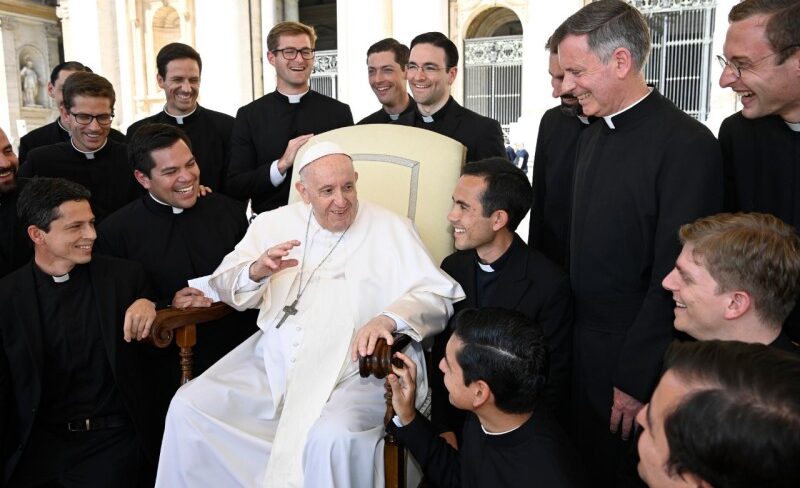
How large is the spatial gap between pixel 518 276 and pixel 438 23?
37.1 feet

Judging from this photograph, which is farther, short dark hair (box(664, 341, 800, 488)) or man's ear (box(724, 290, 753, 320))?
man's ear (box(724, 290, 753, 320))

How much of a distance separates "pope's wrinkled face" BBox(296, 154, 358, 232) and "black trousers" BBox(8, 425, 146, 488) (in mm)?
1346

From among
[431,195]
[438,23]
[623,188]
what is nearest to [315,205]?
[431,195]

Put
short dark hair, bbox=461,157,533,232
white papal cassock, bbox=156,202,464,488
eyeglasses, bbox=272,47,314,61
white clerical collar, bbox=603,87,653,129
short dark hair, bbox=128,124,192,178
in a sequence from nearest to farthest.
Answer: white clerical collar, bbox=603,87,653,129 < white papal cassock, bbox=156,202,464,488 < short dark hair, bbox=461,157,533,232 < short dark hair, bbox=128,124,192,178 < eyeglasses, bbox=272,47,314,61

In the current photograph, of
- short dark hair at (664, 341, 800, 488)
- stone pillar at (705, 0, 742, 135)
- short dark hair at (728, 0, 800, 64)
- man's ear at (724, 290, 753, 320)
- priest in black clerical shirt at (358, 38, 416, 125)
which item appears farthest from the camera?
stone pillar at (705, 0, 742, 135)

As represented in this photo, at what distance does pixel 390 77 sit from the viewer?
15.6 feet

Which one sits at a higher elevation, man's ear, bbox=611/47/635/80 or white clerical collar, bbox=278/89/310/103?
white clerical collar, bbox=278/89/310/103

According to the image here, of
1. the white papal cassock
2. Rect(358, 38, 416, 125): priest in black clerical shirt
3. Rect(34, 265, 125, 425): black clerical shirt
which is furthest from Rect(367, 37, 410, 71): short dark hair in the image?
Rect(34, 265, 125, 425): black clerical shirt

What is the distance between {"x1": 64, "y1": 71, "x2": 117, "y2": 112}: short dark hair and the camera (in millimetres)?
4078

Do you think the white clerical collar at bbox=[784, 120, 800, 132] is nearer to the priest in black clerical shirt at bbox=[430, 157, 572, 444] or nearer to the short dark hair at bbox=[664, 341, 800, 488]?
the priest in black clerical shirt at bbox=[430, 157, 572, 444]

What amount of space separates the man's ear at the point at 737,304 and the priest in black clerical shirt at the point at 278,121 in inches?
112

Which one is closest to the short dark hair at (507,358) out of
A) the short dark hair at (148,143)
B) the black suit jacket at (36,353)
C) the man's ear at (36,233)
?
the black suit jacket at (36,353)

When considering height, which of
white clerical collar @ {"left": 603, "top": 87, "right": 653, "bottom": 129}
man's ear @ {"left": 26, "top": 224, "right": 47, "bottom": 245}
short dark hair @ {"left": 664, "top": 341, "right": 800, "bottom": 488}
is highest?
white clerical collar @ {"left": 603, "top": 87, "right": 653, "bottom": 129}

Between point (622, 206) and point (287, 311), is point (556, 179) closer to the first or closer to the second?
point (622, 206)
